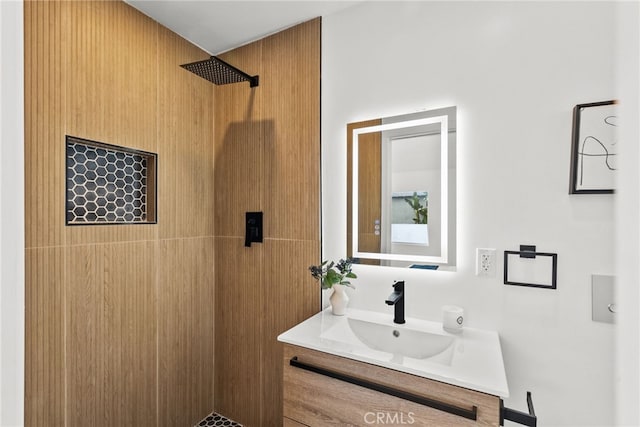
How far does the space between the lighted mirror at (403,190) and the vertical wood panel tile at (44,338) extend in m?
1.35

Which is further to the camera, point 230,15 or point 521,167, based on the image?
point 230,15

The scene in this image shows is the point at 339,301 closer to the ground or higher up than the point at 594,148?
closer to the ground

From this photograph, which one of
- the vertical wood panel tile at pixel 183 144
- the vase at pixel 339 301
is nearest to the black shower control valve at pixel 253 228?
the vertical wood panel tile at pixel 183 144

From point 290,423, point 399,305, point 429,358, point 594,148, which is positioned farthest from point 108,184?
point 594,148

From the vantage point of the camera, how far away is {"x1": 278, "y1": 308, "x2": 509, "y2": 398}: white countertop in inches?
39.8

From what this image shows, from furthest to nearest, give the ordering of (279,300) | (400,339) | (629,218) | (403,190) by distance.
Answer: (279,300) → (403,190) → (400,339) → (629,218)

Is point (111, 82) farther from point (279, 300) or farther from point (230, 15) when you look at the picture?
point (279, 300)

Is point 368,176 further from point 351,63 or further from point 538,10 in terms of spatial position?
point 538,10

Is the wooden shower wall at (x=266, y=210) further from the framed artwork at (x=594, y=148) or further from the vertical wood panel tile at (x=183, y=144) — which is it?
the framed artwork at (x=594, y=148)

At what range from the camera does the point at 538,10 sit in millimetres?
1290

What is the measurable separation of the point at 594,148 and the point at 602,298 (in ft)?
1.82

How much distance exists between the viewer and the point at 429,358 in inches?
52.0
